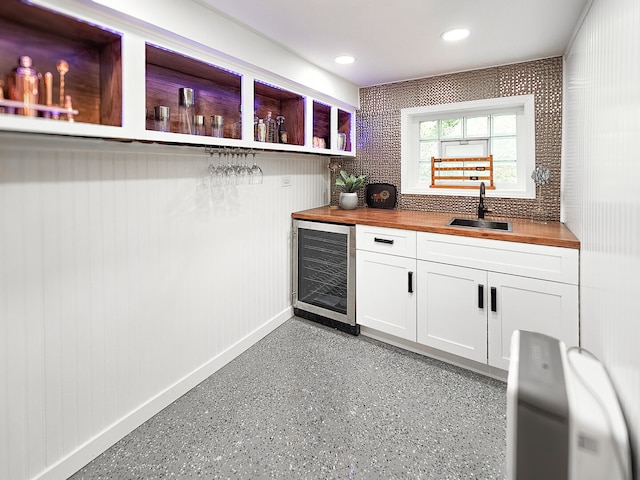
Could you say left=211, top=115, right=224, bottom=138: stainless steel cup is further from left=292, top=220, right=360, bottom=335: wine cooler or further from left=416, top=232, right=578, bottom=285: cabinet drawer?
left=416, top=232, right=578, bottom=285: cabinet drawer

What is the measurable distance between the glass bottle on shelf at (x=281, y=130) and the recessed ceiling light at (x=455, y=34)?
1.25 metres

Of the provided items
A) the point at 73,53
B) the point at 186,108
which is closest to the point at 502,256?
the point at 186,108

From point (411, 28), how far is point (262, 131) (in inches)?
44.5

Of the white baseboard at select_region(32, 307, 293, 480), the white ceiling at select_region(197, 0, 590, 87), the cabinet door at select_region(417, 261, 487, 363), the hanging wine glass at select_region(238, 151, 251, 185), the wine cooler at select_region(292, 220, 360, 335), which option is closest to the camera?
the white baseboard at select_region(32, 307, 293, 480)

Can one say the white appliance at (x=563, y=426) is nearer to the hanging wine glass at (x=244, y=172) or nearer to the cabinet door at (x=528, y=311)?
the cabinet door at (x=528, y=311)

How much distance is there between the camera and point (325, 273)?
3.15 metres

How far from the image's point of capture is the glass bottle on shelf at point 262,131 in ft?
8.12

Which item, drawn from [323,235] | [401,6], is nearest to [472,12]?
[401,6]

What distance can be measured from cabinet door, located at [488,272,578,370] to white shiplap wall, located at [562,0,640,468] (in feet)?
0.35

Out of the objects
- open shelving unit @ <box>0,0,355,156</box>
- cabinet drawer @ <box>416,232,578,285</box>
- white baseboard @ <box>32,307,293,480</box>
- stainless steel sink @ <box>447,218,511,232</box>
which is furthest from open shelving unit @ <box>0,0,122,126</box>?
stainless steel sink @ <box>447,218,511,232</box>

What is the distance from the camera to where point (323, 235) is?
308 centimetres

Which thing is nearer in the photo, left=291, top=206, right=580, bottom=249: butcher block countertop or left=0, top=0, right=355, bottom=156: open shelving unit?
left=0, top=0, right=355, bottom=156: open shelving unit

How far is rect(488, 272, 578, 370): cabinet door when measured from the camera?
6.86 ft

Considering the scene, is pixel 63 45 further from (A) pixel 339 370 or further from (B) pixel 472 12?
(A) pixel 339 370
